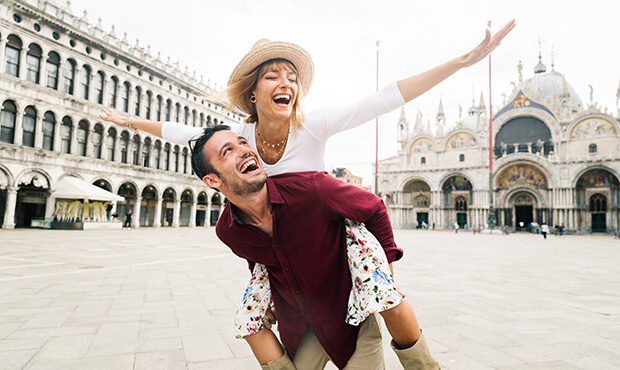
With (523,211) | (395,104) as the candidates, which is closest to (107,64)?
(395,104)

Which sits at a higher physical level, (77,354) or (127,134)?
(127,134)

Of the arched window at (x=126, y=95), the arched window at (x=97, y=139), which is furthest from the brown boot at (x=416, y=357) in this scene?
the arched window at (x=126, y=95)

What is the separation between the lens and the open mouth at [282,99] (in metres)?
1.80

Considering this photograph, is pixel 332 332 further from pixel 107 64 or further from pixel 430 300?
pixel 107 64

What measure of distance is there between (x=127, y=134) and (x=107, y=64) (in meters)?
5.11

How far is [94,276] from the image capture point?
252 inches

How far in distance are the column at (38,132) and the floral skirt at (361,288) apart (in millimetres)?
24684

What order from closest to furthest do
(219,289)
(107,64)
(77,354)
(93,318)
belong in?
1. (77,354)
2. (93,318)
3. (219,289)
4. (107,64)

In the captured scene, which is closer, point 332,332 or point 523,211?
point 332,332

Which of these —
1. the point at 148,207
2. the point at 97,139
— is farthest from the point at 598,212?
the point at 97,139

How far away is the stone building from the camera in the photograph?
19.8m

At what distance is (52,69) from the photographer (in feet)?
72.8

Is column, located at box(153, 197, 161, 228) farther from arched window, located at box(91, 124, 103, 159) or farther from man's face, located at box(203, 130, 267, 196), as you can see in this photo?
man's face, located at box(203, 130, 267, 196)

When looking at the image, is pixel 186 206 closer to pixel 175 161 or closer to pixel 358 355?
pixel 175 161
